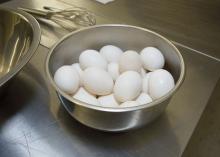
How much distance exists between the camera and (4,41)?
2.26 ft

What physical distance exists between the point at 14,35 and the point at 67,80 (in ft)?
0.94

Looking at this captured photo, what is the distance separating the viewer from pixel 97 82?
48 centimetres

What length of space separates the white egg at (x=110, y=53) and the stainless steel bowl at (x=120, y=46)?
3 centimetres

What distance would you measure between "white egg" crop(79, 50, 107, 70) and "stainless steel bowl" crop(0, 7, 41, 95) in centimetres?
12

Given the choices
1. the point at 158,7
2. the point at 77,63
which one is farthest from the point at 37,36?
the point at 158,7

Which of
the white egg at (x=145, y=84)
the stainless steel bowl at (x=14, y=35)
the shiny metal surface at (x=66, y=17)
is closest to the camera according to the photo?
the white egg at (x=145, y=84)

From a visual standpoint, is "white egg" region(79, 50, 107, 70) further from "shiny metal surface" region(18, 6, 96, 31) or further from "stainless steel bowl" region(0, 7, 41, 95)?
"shiny metal surface" region(18, 6, 96, 31)

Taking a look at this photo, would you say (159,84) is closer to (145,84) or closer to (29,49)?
(145,84)

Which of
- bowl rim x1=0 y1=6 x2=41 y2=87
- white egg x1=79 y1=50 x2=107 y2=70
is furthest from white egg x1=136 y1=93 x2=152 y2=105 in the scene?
bowl rim x1=0 y1=6 x2=41 y2=87

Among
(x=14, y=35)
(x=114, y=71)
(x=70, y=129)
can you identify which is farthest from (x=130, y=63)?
(x=14, y=35)

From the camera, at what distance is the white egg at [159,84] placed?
47 cm

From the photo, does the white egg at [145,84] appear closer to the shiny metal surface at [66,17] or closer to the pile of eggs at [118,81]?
the pile of eggs at [118,81]

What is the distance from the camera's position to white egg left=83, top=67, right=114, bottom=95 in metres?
0.48

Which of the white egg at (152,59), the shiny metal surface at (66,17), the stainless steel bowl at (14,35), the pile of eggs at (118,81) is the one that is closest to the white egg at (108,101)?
the pile of eggs at (118,81)
